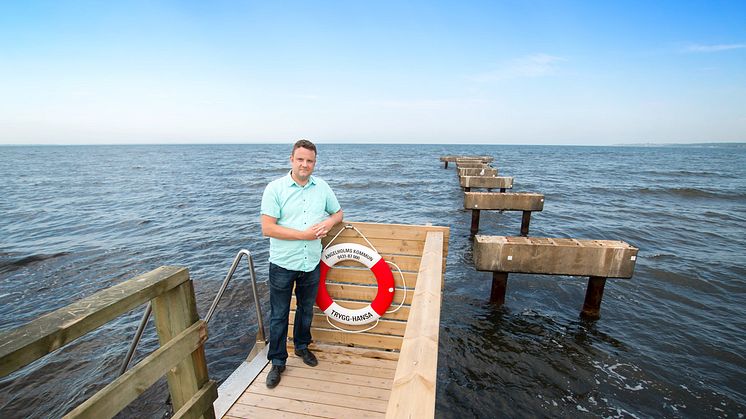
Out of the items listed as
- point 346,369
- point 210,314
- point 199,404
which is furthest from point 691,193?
point 199,404

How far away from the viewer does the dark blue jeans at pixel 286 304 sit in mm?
3205

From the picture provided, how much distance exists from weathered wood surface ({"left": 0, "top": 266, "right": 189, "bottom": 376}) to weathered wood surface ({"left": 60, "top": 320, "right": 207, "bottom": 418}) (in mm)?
268

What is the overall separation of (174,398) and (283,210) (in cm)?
157

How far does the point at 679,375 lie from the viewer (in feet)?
16.4

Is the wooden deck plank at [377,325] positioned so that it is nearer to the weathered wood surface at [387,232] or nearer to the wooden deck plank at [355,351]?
the wooden deck plank at [355,351]

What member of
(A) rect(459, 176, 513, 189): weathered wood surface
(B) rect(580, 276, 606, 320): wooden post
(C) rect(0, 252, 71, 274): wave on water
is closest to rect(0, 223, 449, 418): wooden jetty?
(B) rect(580, 276, 606, 320): wooden post

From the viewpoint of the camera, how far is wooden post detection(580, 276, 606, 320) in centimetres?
615

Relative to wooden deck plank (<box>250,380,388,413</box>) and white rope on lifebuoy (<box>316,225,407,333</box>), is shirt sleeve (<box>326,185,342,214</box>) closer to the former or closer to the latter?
white rope on lifebuoy (<box>316,225,407,333</box>)

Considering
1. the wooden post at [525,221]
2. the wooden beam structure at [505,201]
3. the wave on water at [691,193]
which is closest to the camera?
the wooden beam structure at [505,201]

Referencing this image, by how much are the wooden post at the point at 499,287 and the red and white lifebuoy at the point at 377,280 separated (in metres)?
3.55

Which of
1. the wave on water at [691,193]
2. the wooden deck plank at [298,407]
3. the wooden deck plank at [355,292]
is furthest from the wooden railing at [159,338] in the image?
the wave on water at [691,193]

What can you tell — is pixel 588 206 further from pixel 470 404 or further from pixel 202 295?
pixel 202 295


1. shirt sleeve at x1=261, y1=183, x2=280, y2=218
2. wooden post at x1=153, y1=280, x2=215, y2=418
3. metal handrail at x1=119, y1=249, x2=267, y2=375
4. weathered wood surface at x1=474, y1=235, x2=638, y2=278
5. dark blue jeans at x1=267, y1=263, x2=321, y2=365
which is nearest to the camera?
wooden post at x1=153, y1=280, x2=215, y2=418

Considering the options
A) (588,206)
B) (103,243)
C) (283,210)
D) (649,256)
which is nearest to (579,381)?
(283,210)
